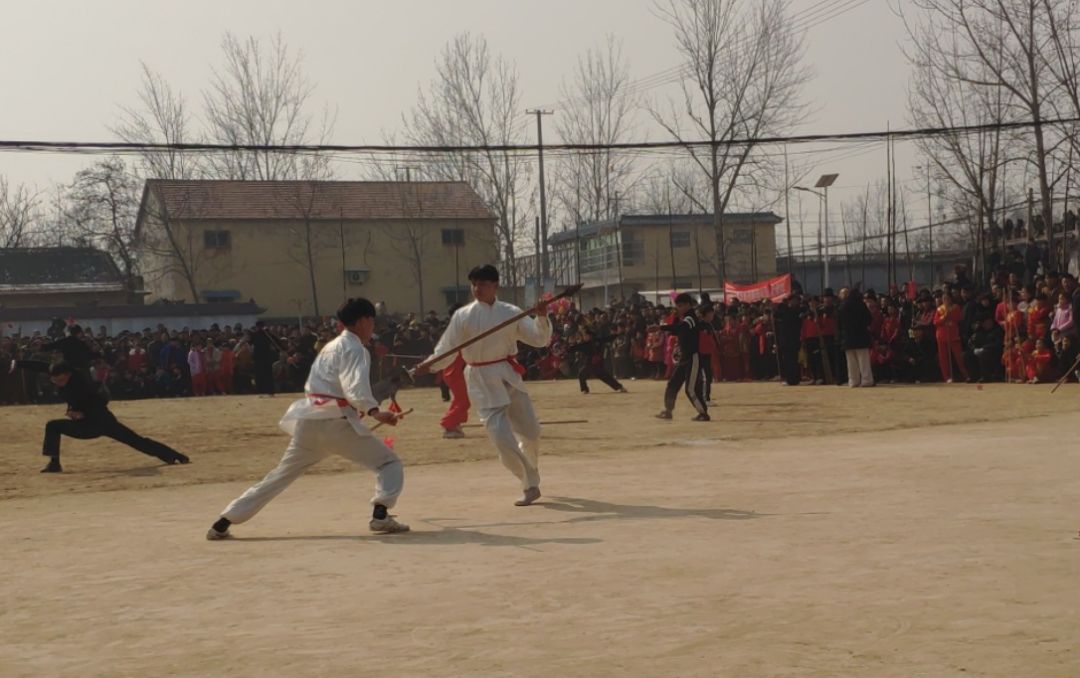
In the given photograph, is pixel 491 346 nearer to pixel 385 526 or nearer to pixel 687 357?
pixel 385 526

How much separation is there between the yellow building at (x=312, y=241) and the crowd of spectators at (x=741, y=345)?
19.1 meters

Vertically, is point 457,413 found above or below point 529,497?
above

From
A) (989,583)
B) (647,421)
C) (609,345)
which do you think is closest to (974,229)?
(609,345)

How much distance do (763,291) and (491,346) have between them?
2312 centimetres

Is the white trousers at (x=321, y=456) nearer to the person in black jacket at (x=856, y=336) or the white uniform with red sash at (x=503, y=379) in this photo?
the white uniform with red sash at (x=503, y=379)

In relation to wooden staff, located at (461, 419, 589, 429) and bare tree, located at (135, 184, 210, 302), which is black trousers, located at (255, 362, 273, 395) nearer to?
wooden staff, located at (461, 419, 589, 429)

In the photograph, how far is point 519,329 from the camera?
1034 centimetres

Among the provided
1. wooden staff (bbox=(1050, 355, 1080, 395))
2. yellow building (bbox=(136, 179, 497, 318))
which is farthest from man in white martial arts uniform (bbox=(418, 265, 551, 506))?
yellow building (bbox=(136, 179, 497, 318))

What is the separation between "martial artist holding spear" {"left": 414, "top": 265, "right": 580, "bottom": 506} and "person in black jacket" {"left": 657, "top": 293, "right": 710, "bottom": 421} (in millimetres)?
6688

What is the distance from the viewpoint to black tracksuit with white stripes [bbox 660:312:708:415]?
17.1 meters

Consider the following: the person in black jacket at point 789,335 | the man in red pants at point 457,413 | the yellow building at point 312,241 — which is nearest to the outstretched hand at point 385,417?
the man in red pants at point 457,413

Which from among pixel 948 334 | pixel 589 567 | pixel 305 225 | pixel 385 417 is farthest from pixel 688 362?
pixel 305 225

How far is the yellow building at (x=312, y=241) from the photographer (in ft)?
180

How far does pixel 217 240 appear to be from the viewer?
55.7 meters
